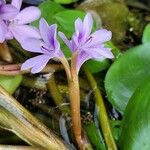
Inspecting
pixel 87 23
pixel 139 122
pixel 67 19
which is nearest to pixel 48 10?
pixel 67 19

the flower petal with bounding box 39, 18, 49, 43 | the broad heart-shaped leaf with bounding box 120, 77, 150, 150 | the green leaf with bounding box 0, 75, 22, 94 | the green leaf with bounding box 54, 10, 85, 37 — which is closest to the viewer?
the flower petal with bounding box 39, 18, 49, 43

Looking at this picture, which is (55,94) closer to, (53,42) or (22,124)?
(22,124)

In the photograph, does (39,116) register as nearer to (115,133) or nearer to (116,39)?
(115,133)

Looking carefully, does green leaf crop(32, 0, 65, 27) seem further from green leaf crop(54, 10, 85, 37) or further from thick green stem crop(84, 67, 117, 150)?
thick green stem crop(84, 67, 117, 150)

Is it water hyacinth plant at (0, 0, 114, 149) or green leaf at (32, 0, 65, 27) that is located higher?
water hyacinth plant at (0, 0, 114, 149)

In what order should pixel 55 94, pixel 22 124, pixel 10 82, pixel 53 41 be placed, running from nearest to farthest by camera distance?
pixel 53 41
pixel 22 124
pixel 10 82
pixel 55 94

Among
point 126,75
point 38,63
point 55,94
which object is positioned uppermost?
point 38,63

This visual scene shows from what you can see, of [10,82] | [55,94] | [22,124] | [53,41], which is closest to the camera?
[53,41]

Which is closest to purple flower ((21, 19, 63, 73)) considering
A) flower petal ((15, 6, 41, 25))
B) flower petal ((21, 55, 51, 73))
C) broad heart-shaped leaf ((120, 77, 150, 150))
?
flower petal ((21, 55, 51, 73))
